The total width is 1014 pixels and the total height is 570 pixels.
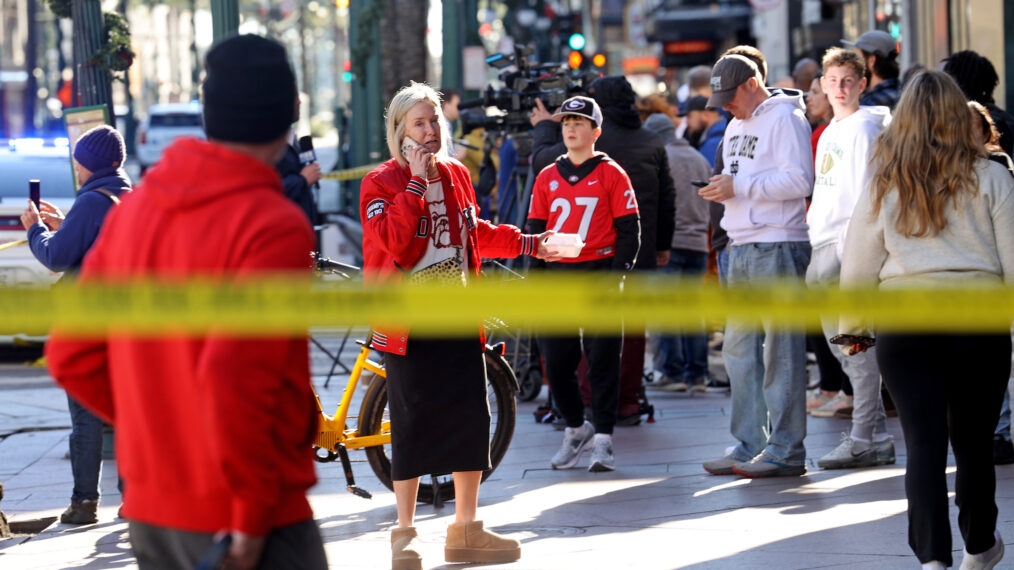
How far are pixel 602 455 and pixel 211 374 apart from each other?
4.97m

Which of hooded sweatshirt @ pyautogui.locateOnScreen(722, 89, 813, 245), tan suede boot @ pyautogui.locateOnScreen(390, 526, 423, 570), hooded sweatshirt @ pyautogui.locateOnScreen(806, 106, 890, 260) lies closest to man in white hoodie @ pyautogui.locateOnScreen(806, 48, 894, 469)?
hooded sweatshirt @ pyautogui.locateOnScreen(806, 106, 890, 260)

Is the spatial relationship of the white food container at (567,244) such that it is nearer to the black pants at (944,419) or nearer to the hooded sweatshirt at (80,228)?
the black pants at (944,419)

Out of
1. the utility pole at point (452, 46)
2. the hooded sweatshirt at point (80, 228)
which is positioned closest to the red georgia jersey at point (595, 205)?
the hooded sweatshirt at point (80, 228)

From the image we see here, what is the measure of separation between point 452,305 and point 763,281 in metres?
3.83

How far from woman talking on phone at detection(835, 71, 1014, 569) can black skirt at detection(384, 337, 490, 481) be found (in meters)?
1.56

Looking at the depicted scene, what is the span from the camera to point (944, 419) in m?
4.84

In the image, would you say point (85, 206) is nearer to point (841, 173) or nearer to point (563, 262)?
point (563, 262)

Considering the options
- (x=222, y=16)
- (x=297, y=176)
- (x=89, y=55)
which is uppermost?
(x=222, y=16)

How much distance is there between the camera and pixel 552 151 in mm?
8836

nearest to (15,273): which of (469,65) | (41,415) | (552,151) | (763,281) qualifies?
(41,415)

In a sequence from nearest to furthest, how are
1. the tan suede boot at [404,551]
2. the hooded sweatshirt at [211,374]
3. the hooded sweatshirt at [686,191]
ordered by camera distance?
the hooded sweatshirt at [211,374], the tan suede boot at [404,551], the hooded sweatshirt at [686,191]

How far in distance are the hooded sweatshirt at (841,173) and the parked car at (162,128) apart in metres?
33.6

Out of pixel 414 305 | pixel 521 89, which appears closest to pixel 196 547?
pixel 414 305

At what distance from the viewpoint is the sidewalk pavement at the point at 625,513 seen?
582 centimetres
